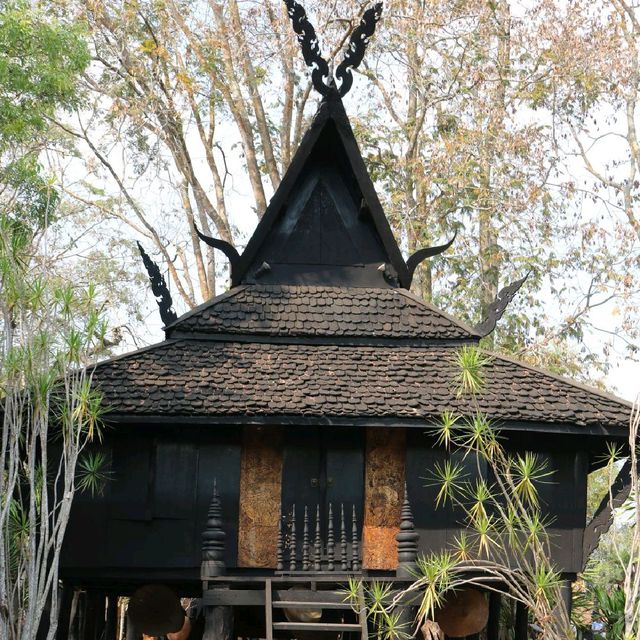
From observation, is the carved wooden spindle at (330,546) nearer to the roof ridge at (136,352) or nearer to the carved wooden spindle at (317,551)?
the carved wooden spindle at (317,551)

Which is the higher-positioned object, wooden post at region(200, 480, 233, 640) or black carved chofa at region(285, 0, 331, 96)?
black carved chofa at region(285, 0, 331, 96)

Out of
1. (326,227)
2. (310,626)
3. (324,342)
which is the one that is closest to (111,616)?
(324,342)

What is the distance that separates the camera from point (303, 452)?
563 inches

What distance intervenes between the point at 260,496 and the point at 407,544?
1884mm

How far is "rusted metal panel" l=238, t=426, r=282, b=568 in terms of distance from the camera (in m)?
14.0

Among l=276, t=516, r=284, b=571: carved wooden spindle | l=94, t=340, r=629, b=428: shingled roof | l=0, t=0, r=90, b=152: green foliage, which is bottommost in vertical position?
l=276, t=516, r=284, b=571: carved wooden spindle

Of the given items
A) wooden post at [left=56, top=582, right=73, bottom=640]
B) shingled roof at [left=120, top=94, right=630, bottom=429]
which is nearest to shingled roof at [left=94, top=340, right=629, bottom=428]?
shingled roof at [left=120, top=94, right=630, bottom=429]

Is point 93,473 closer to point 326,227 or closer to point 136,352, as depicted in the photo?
point 136,352

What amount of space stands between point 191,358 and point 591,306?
1392 centimetres

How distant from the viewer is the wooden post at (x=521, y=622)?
16656mm

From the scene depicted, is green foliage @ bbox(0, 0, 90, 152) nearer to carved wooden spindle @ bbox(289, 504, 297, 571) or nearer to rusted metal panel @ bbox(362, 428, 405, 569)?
rusted metal panel @ bbox(362, 428, 405, 569)

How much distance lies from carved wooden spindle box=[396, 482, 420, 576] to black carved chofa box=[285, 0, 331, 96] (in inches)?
209

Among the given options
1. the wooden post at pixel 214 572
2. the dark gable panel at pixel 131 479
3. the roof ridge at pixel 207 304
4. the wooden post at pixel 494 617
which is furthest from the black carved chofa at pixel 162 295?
the wooden post at pixel 494 617

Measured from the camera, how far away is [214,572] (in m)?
12.8
